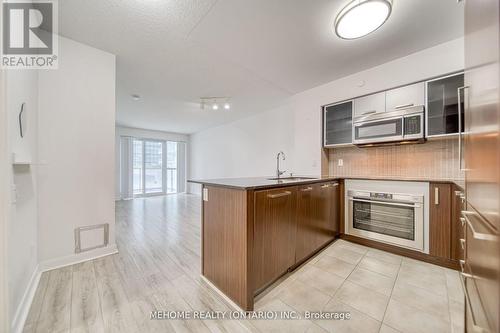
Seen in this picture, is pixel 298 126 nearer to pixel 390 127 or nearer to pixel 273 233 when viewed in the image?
pixel 390 127

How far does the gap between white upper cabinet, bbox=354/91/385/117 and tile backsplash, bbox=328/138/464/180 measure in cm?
61

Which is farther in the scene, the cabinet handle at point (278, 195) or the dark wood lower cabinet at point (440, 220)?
the dark wood lower cabinet at point (440, 220)

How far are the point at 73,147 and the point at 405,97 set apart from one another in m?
4.11

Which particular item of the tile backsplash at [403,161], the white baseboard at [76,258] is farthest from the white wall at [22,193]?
the tile backsplash at [403,161]

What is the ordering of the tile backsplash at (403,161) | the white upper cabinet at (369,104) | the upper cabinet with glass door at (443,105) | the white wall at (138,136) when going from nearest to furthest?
the upper cabinet with glass door at (443,105)
the tile backsplash at (403,161)
the white upper cabinet at (369,104)
the white wall at (138,136)

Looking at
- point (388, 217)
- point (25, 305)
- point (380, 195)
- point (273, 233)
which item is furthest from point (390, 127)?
point (25, 305)

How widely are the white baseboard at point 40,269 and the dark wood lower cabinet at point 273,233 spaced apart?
1651mm

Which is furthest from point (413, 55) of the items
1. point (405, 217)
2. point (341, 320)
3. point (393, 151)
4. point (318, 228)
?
point (341, 320)

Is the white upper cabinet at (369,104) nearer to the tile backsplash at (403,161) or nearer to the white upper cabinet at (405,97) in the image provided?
the white upper cabinet at (405,97)

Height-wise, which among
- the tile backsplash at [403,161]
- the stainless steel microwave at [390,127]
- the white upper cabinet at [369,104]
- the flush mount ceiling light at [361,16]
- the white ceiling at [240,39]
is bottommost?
the tile backsplash at [403,161]

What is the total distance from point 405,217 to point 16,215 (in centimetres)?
378

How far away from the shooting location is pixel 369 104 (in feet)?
9.00

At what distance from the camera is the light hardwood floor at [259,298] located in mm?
1341

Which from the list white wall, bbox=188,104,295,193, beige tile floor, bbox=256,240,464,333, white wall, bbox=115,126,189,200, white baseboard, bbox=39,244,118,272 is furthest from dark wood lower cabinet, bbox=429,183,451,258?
white wall, bbox=115,126,189,200
